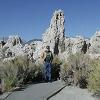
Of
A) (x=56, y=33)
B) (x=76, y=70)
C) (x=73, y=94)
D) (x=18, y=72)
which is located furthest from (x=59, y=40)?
(x=73, y=94)

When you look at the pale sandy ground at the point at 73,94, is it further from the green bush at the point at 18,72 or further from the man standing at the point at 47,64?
the man standing at the point at 47,64

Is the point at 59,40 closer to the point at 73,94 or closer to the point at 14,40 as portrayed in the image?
the point at 14,40

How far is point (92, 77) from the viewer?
12.2 meters

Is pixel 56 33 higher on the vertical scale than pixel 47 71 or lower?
higher

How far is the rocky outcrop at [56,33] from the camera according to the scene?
35.3m

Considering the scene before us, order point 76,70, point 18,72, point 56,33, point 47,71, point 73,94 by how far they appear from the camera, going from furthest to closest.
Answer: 1. point 56,33
2. point 47,71
3. point 18,72
4. point 76,70
5. point 73,94

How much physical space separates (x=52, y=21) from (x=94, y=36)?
7219mm

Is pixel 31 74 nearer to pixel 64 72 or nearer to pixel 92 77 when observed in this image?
pixel 64 72

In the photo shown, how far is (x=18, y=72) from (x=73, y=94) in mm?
3101

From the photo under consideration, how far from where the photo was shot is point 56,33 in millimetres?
36500

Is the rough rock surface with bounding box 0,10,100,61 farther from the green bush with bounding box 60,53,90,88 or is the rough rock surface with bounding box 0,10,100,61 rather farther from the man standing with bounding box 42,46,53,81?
the green bush with bounding box 60,53,90,88

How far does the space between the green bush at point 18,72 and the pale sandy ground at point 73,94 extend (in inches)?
82.4

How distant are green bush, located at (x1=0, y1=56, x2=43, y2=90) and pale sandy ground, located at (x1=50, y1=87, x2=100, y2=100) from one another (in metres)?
2.09

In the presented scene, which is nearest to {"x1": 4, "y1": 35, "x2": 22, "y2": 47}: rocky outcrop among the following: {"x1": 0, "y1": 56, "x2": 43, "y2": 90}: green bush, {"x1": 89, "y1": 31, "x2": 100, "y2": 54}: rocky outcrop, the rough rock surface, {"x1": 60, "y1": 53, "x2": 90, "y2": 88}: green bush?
the rough rock surface
